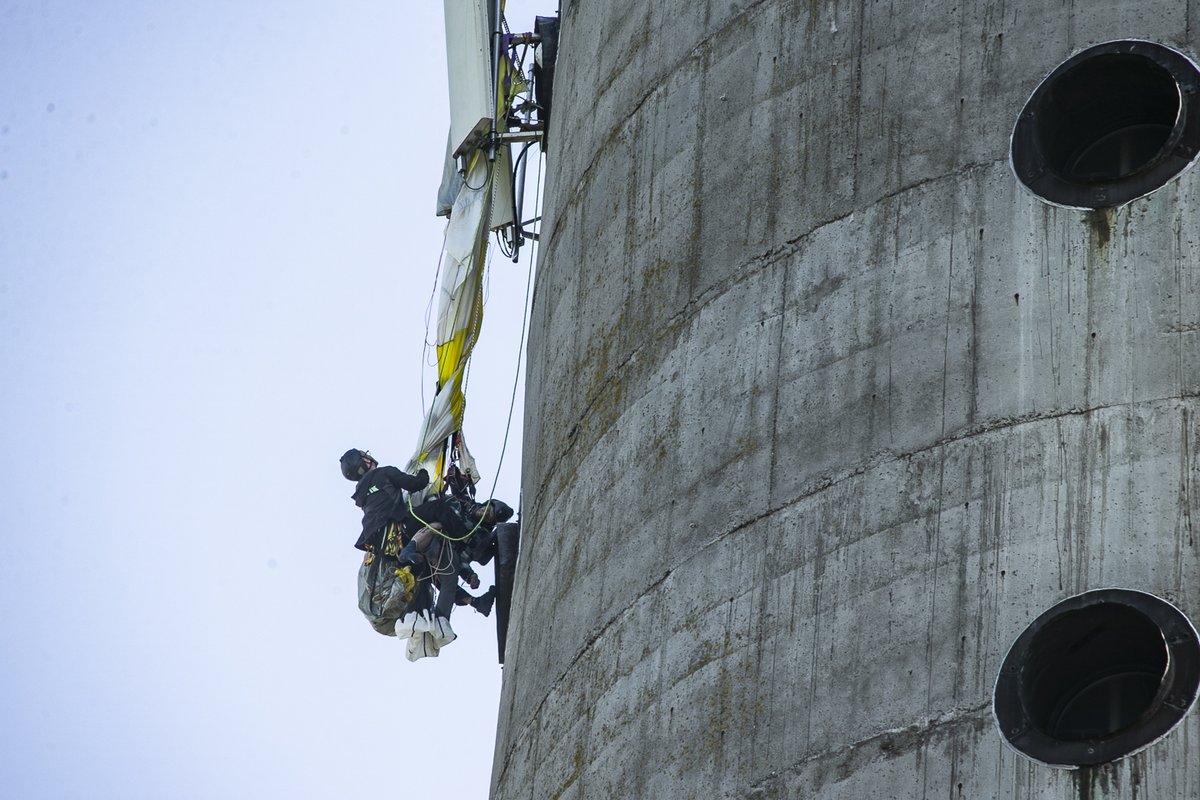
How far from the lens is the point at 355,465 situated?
18.8 metres

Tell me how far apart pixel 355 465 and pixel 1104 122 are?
9818mm

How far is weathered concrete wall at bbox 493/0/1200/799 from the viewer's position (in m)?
9.23

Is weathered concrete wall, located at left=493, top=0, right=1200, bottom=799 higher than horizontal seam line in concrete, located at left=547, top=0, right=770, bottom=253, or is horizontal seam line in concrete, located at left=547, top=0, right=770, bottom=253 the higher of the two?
horizontal seam line in concrete, located at left=547, top=0, right=770, bottom=253

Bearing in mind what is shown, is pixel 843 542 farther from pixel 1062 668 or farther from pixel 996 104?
pixel 996 104

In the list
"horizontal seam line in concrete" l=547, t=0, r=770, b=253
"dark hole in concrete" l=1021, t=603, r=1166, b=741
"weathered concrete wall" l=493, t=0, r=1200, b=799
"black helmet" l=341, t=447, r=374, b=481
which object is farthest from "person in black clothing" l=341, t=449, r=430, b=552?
"dark hole in concrete" l=1021, t=603, r=1166, b=741

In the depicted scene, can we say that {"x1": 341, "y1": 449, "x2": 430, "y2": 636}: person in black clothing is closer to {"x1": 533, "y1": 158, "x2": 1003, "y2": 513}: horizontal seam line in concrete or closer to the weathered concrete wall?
the weathered concrete wall

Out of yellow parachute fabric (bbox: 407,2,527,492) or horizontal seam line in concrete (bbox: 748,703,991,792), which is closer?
horizontal seam line in concrete (bbox: 748,703,991,792)

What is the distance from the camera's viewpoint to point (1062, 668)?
919cm

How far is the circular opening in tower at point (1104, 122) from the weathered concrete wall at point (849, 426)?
11 cm

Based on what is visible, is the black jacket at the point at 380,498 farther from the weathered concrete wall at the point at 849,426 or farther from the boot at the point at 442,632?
the weathered concrete wall at the point at 849,426

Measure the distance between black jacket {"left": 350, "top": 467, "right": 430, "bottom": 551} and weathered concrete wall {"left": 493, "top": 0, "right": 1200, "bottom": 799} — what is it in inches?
241

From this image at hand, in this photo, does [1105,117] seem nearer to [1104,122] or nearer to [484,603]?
[1104,122]

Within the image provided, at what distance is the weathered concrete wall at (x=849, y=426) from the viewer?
30.3ft

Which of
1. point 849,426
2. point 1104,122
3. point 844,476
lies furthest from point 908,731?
point 1104,122
